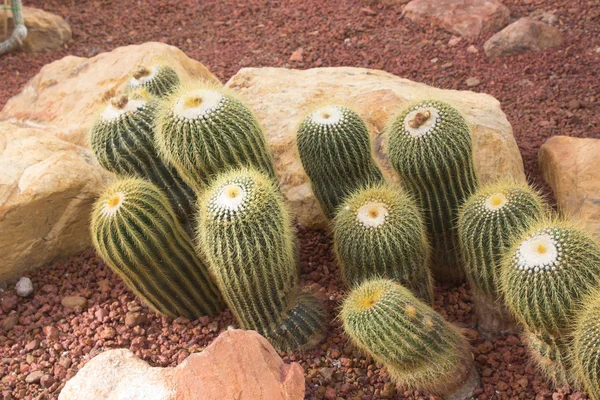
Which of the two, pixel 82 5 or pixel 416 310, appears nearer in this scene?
pixel 416 310

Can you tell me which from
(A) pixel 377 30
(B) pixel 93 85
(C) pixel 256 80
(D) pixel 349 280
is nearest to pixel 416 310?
(D) pixel 349 280

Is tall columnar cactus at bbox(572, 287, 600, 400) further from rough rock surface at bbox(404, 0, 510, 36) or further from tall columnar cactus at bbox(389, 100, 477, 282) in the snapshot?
rough rock surface at bbox(404, 0, 510, 36)

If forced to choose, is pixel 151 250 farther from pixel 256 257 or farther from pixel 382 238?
pixel 382 238

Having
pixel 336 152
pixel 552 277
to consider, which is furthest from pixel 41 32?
pixel 552 277

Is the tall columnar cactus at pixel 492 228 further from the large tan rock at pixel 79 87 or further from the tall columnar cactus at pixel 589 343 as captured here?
the large tan rock at pixel 79 87

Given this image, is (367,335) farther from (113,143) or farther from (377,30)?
(377,30)

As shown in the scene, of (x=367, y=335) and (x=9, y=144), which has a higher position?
(x=367, y=335)

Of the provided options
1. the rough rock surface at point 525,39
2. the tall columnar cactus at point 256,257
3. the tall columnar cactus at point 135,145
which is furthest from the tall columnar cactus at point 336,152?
the rough rock surface at point 525,39
